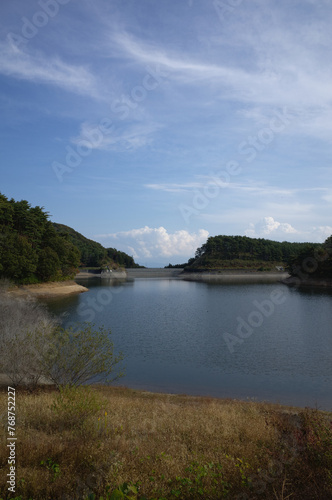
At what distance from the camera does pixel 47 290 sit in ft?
202

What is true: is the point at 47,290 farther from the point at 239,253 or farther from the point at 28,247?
the point at 239,253

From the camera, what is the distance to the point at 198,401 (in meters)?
13.7

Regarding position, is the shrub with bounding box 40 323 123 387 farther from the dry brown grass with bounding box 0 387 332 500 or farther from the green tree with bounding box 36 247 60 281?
the green tree with bounding box 36 247 60 281

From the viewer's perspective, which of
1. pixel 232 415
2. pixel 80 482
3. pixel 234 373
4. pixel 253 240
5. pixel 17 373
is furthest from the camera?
pixel 253 240

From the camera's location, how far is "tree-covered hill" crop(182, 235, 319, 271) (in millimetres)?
153375

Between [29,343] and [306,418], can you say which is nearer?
[306,418]

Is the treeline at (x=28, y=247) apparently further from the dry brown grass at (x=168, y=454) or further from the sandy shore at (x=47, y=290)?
the dry brown grass at (x=168, y=454)

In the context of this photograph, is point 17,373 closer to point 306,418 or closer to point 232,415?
point 232,415

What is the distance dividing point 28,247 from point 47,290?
9.13m

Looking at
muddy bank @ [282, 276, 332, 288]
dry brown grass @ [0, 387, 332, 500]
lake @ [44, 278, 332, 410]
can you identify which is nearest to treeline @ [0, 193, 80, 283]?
lake @ [44, 278, 332, 410]

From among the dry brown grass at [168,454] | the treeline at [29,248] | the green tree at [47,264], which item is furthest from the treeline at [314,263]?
the dry brown grass at [168,454]

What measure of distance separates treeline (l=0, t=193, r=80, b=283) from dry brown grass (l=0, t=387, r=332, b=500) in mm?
46151

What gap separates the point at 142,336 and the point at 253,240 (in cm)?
15028

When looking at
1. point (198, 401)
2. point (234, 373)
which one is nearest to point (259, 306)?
point (234, 373)
